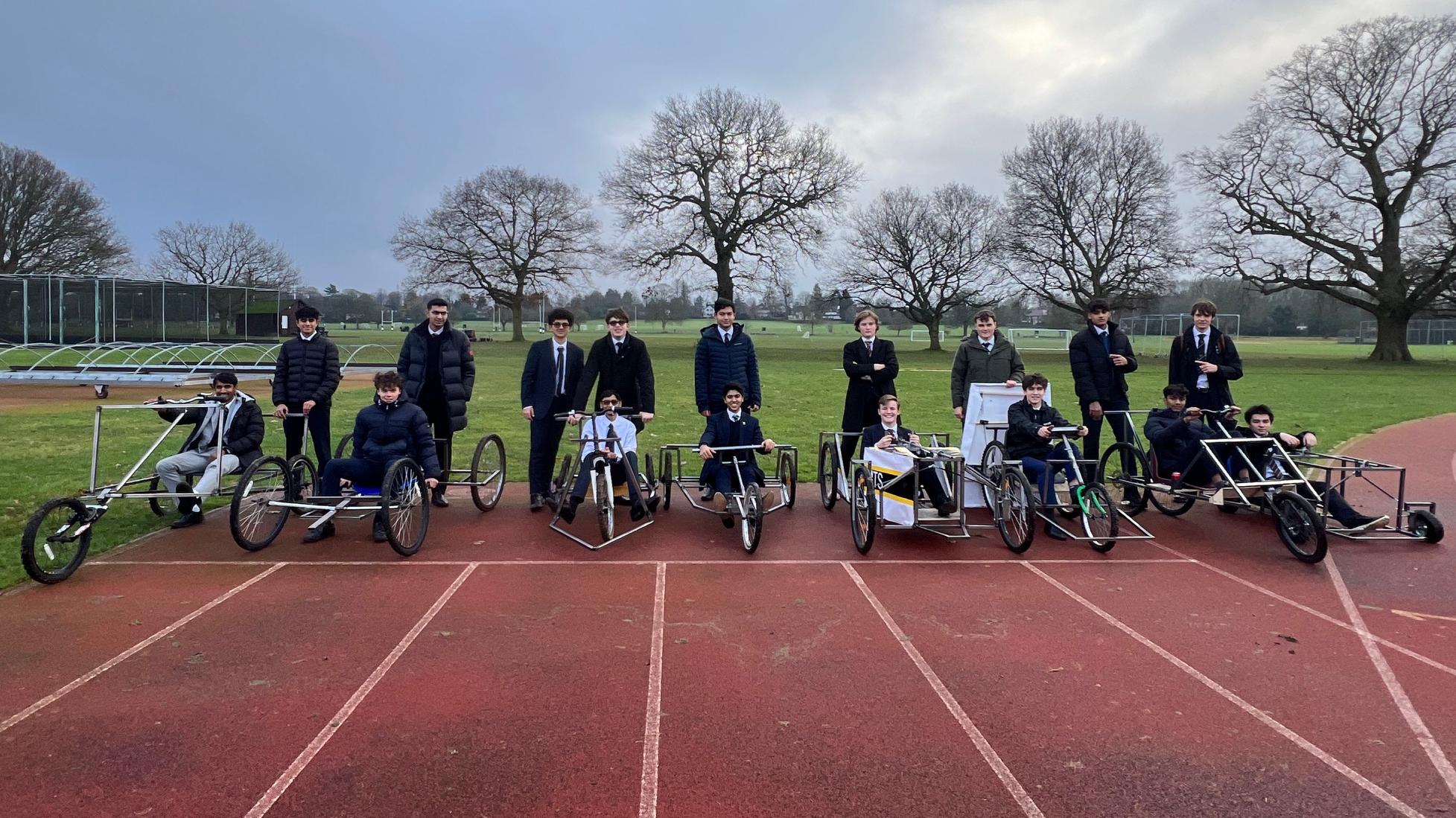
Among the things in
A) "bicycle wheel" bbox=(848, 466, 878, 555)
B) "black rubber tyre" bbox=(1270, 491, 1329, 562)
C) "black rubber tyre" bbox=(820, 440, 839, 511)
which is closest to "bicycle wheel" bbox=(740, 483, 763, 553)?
"bicycle wheel" bbox=(848, 466, 878, 555)

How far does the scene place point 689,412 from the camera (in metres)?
14.8

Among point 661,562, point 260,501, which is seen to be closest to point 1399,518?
point 661,562

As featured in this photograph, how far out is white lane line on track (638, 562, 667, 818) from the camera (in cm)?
282

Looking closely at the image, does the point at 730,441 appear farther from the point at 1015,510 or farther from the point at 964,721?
the point at 964,721

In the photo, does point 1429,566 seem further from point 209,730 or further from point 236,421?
point 236,421

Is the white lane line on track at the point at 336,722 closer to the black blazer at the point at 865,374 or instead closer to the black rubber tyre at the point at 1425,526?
the black blazer at the point at 865,374

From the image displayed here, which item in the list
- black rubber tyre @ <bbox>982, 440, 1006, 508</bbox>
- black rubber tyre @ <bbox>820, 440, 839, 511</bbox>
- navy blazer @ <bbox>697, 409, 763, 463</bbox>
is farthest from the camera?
black rubber tyre @ <bbox>820, 440, 839, 511</bbox>

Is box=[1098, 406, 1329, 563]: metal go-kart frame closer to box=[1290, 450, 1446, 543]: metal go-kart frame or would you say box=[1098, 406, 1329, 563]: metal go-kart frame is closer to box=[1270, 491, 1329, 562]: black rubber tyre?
box=[1270, 491, 1329, 562]: black rubber tyre

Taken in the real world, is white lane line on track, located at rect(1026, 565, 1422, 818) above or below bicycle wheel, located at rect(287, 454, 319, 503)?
below

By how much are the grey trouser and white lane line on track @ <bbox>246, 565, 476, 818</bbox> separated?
2491 millimetres

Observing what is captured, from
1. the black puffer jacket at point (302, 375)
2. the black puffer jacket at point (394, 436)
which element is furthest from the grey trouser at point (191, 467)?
the black puffer jacket at point (394, 436)

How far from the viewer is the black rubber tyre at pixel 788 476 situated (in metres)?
7.26

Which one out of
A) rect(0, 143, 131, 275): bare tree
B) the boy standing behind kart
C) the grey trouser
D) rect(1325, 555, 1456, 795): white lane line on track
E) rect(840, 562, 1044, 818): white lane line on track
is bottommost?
rect(840, 562, 1044, 818): white lane line on track

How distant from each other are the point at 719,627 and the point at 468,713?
56.4 inches
